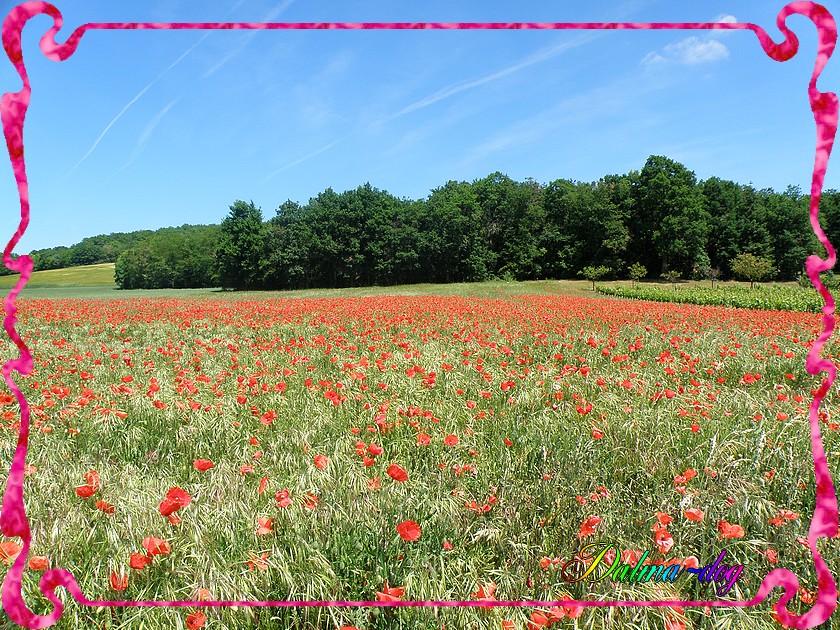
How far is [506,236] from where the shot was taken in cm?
6456

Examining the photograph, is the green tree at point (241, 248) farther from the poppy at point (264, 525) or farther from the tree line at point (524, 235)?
the poppy at point (264, 525)

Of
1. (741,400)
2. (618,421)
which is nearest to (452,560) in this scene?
(618,421)

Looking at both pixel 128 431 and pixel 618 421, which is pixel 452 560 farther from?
pixel 128 431

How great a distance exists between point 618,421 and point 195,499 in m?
3.43

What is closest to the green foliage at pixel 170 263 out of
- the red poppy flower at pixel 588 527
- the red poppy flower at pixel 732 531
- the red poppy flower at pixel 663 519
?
the red poppy flower at pixel 588 527

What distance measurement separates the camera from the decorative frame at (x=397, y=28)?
5.01 ft

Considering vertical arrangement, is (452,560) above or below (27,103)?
below

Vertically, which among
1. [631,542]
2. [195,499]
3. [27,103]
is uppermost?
[27,103]

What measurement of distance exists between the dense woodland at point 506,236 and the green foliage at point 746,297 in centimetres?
2153

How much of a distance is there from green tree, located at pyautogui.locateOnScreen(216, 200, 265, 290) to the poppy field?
5016cm

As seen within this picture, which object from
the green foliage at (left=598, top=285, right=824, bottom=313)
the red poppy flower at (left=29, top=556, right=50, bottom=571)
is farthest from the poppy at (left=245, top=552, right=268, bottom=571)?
the green foliage at (left=598, top=285, right=824, bottom=313)

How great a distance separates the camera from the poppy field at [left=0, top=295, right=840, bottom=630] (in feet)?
6.75

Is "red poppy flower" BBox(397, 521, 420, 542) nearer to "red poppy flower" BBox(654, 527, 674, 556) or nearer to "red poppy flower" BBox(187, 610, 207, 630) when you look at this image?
"red poppy flower" BBox(187, 610, 207, 630)

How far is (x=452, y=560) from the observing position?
230cm
